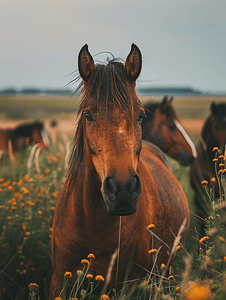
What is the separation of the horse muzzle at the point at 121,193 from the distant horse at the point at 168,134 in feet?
13.5

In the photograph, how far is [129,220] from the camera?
2.41 meters

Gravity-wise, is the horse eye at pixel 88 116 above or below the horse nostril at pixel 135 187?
above

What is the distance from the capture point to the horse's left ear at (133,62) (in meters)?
2.28

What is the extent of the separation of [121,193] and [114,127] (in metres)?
0.49

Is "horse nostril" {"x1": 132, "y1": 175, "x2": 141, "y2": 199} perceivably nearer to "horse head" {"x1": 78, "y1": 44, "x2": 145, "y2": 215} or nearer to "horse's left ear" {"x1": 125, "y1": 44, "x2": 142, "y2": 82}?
"horse head" {"x1": 78, "y1": 44, "x2": 145, "y2": 215}

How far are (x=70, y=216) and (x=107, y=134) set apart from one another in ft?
2.97

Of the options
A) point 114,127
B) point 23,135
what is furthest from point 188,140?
point 23,135

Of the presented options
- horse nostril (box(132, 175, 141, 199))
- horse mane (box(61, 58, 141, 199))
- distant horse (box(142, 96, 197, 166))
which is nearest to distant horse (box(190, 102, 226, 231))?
distant horse (box(142, 96, 197, 166))

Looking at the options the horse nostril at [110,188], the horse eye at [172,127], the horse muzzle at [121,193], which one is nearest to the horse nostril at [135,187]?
the horse muzzle at [121,193]

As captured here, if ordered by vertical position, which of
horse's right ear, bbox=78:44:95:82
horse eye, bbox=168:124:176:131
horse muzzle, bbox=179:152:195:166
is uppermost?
horse's right ear, bbox=78:44:95:82

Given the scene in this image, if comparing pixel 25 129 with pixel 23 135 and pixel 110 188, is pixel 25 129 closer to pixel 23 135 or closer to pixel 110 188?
pixel 23 135

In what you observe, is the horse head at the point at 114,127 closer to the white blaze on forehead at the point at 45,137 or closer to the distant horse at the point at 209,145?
the distant horse at the point at 209,145

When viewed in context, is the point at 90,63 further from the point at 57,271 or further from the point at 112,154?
the point at 57,271

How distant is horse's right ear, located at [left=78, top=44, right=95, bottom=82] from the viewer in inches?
89.0
